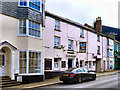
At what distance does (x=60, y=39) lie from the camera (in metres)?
22.0

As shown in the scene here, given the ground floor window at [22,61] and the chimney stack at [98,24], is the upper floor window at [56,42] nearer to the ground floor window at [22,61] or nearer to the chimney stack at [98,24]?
the ground floor window at [22,61]

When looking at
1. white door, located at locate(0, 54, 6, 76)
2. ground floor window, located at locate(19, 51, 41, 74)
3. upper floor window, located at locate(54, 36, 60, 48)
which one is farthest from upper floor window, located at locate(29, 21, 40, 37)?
upper floor window, located at locate(54, 36, 60, 48)

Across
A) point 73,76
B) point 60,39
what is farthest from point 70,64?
point 73,76

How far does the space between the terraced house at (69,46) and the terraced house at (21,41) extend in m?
2.26

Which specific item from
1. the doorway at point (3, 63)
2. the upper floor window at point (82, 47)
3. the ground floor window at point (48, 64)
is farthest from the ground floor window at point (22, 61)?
the upper floor window at point (82, 47)

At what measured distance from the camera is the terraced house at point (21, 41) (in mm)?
14898

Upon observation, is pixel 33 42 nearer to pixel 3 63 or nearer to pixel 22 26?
pixel 22 26

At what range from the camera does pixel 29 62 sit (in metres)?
16.1

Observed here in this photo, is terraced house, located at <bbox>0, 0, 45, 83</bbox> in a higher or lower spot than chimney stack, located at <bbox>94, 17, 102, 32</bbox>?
lower

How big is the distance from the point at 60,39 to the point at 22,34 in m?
7.02

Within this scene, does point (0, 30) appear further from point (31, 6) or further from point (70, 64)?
point (70, 64)

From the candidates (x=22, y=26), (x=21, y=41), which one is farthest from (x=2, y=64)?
(x=22, y=26)

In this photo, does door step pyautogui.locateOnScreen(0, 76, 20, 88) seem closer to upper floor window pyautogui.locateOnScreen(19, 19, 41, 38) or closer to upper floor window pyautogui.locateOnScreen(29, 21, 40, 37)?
upper floor window pyautogui.locateOnScreen(19, 19, 41, 38)

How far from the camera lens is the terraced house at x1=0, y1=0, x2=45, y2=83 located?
14898 millimetres
